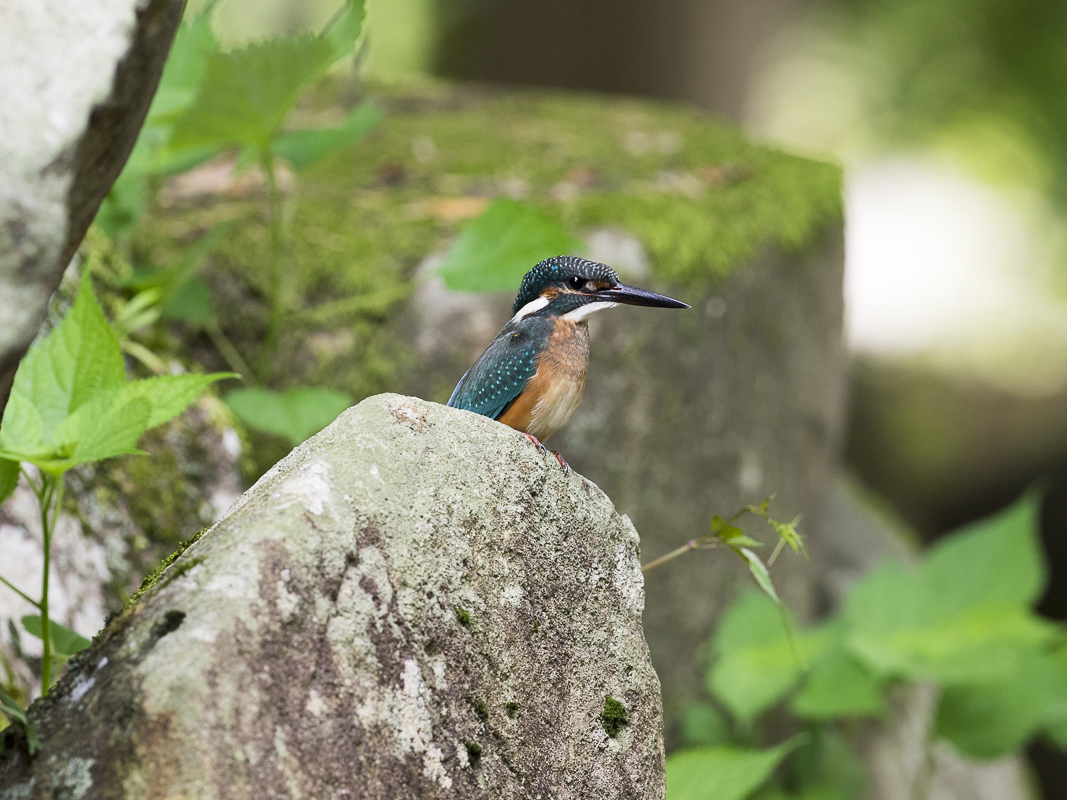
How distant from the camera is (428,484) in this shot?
1.50 m

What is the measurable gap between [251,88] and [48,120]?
57.6 inches

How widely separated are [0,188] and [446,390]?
7.43 ft

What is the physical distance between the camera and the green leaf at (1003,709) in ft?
11.8

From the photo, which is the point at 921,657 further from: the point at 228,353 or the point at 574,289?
the point at 228,353

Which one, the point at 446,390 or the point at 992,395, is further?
the point at 992,395

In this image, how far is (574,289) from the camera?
7.64 feet

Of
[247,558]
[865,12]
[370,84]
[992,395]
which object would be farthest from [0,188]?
[865,12]

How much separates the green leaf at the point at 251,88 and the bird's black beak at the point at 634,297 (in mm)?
1056

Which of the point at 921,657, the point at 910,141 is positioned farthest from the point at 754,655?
the point at 910,141

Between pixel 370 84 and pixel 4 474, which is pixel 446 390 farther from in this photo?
pixel 370 84

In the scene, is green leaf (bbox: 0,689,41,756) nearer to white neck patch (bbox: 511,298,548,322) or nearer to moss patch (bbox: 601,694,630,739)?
moss patch (bbox: 601,694,630,739)

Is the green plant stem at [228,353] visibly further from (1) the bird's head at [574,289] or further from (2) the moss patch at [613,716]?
(2) the moss patch at [613,716]

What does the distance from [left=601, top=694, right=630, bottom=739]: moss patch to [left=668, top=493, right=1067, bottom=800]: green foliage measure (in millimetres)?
1923

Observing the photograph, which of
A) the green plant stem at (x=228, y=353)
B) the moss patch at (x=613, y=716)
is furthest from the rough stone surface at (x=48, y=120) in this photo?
the green plant stem at (x=228, y=353)
